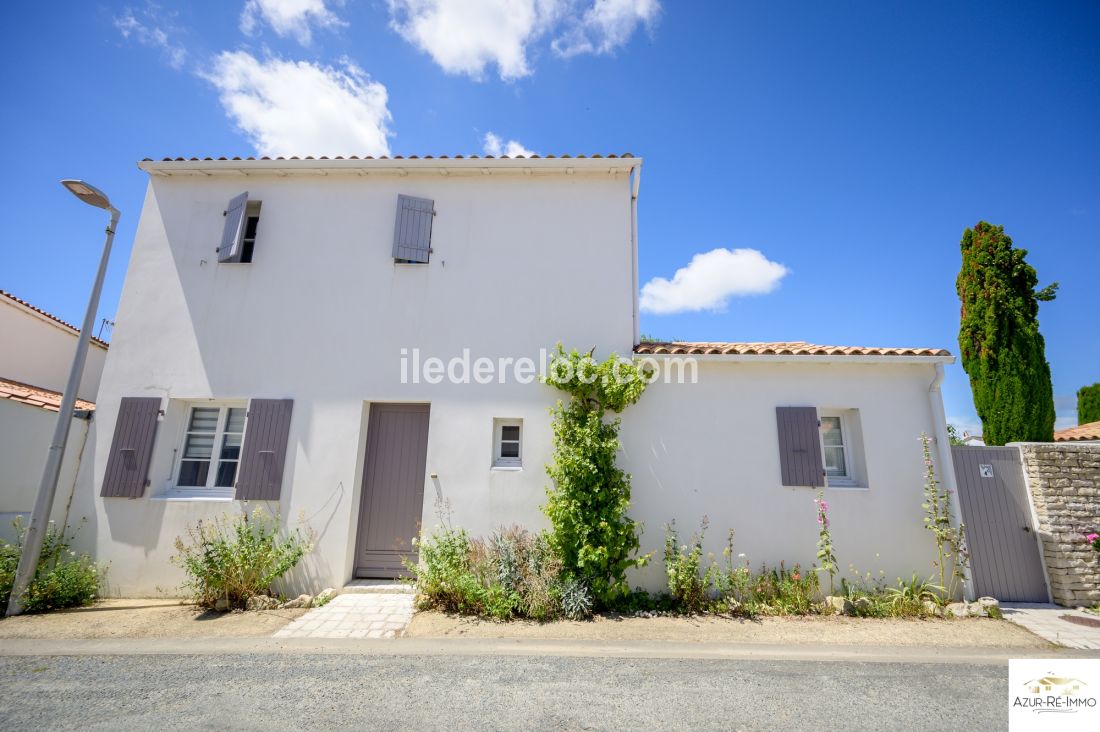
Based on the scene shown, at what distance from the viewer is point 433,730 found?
3.01m

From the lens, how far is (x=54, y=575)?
539 centimetres

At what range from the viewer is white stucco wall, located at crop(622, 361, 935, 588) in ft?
19.5

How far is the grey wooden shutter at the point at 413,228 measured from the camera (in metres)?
7.10

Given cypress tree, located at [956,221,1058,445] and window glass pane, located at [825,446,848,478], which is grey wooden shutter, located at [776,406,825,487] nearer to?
window glass pane, located at [825,446,848,478]

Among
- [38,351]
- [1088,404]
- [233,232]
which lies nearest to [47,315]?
[38,351]

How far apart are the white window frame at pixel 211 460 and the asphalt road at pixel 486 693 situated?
237 cm

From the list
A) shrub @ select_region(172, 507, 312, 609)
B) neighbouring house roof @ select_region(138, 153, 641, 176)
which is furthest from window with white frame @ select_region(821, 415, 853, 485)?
shrub @ select_region(172, 507, 312, 609)

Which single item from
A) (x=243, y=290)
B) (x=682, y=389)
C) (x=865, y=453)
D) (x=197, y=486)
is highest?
(x=243, y=290)

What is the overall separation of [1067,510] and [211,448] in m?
12.4

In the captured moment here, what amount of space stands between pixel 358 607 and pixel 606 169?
24.5 ft

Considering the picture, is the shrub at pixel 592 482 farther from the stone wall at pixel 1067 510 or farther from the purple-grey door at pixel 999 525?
the stone wall at pixel 1067 510

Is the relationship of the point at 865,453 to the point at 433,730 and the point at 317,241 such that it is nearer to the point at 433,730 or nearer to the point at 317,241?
the point at 433,730

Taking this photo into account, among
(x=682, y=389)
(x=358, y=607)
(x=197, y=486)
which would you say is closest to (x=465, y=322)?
(x=682, y=389)

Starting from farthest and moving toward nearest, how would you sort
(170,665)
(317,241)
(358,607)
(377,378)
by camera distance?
(317,241) → (377,378) → (358,607) → (170,665)
